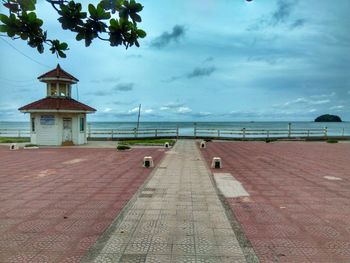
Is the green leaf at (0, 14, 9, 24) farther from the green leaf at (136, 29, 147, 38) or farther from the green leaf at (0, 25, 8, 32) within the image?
the green leaf at (136, 29, 147, 38)

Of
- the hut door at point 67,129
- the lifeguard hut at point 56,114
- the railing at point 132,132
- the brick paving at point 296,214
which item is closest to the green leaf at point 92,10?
the brick paving at point 296,214

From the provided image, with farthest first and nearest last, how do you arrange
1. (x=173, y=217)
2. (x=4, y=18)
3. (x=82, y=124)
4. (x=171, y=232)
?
(x=82, y=124) → (x=173, y=217) → (x=171, y=232) → (x=4, y=18)

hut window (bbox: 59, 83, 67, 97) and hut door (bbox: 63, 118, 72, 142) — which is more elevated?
hut window (bbox: 59, 83, 67, 97)

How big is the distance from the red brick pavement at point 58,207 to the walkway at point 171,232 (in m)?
0.31

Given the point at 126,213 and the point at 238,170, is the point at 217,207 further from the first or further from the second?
the point at 238,170

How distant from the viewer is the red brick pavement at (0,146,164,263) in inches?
165

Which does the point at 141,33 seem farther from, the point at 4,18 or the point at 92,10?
the point at 4,18

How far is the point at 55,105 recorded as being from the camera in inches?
850

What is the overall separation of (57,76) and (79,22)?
21.6m

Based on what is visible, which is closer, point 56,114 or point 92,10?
point 92,10

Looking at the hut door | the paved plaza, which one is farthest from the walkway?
the hut door

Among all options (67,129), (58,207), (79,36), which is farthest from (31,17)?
(67,129)

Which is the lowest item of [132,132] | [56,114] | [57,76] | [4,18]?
[132,132]

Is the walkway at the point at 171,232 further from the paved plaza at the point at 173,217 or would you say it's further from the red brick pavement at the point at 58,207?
the red brick pavement at the point at 58,207
